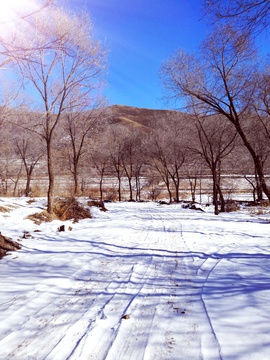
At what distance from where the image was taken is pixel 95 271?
4719mm

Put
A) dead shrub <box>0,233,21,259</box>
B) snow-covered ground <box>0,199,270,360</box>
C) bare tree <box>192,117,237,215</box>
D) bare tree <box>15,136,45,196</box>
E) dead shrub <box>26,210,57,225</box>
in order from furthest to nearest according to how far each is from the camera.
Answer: bare tree <box>15,136,45,196</box> → bare tree <box>192,117,237,215</box> → dead shrub <box>26,210,57,225</box> → dead shrub <box>0,233,21,259</box> → snow-covered ground <box>0,199,270,360</box>

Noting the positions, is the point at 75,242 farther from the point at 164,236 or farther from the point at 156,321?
the point at 156,321

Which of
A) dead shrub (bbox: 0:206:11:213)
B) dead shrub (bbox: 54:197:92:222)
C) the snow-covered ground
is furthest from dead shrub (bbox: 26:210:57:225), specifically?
the snow-covered ground

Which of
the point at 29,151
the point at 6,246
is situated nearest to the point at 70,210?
the point at 6,246

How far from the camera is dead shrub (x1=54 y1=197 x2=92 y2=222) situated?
12.5 meters

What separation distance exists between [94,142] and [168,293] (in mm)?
27120

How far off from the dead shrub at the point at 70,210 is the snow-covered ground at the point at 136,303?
6077 millimetres

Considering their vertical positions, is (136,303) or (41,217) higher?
(41,217)

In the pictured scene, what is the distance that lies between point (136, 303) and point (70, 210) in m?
10.4

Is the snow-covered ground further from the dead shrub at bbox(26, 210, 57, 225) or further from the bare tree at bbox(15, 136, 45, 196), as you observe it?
the bare tree at bbox(15, 136, 45, 196)

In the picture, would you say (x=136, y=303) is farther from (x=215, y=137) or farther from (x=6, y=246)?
(x=215, y=137)

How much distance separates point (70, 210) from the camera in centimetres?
1322

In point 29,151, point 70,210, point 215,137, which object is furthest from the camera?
point 29,151

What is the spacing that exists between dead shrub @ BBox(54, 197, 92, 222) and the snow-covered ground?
6.08 metres
